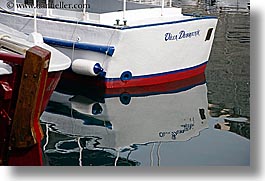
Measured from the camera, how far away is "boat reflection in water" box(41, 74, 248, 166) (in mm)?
4316

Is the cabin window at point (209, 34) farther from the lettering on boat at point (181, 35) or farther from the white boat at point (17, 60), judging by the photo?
the white boat at point (17, 60)

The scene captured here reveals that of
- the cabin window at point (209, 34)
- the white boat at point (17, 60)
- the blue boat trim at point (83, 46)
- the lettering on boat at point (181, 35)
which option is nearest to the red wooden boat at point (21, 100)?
the white boat at point (17, 60)

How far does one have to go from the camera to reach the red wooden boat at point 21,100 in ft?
10.8

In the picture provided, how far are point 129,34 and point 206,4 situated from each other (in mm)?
8331

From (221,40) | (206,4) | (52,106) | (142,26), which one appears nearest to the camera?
(52,106)

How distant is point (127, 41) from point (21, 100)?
9.45 ft

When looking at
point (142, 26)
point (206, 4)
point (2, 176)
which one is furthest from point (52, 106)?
point (206, 4)

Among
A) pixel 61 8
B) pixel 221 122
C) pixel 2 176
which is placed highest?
pixel 61 8

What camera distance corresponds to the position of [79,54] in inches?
252

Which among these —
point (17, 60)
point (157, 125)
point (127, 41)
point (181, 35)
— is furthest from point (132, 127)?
point (181, 35)

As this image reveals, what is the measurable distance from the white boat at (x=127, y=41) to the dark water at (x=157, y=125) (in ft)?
0.67

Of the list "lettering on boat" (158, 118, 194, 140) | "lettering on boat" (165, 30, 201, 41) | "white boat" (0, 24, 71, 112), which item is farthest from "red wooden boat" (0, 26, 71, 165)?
"lettering on boat" (165, 30, 201, 41)

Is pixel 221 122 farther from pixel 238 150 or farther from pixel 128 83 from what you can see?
pixel 128 83

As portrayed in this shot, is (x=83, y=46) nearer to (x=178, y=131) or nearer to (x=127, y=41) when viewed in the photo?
(x=127, y=41)
